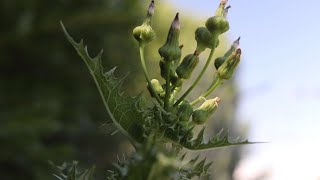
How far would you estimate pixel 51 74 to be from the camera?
35.8ft

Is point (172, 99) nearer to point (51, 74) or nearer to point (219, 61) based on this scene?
point (219, 61)

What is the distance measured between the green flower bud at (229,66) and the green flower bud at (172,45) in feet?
0.36

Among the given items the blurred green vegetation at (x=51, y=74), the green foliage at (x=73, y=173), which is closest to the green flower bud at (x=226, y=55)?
the green foliage at (x=73, y=173)

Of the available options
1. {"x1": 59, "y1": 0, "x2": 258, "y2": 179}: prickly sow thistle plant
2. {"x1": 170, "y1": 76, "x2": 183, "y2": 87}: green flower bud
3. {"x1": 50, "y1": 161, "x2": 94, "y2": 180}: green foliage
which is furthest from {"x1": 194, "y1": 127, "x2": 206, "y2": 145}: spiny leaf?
{"x1": 50, "y1": 161, "x2": 94, "y2": 180}: green foliage

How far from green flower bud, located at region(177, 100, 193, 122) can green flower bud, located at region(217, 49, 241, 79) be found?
0.12 metres

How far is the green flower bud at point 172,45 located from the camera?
1293mm

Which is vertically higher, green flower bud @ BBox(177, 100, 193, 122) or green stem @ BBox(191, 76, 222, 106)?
green stem @ BBox(191, 76, 222, 106)

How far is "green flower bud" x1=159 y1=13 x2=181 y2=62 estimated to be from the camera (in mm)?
1293

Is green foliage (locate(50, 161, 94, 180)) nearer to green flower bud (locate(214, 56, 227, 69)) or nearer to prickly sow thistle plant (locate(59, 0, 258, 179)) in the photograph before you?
prickly sow thistle plant (locate(59, 0, 258, 179))

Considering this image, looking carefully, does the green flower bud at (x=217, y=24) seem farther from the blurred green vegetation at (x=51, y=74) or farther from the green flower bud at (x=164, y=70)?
the blurred green vegetation at (x=51, y=74)

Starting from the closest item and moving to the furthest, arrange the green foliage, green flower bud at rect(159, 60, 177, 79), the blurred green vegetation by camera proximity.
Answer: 1. the green foliage
2. green flower bud at rect(159, 60, 177, 79)
3. the blurred green vegetation

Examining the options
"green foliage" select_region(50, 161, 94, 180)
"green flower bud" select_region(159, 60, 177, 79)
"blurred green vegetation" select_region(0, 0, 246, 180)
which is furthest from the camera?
"blurred green vegetation" select_region(0, 0, 246, 180)

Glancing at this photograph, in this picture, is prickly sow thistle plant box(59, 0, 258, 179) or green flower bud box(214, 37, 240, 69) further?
green flower bud box(214, 37, 240, 69)

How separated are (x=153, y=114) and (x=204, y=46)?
7.4 inches
